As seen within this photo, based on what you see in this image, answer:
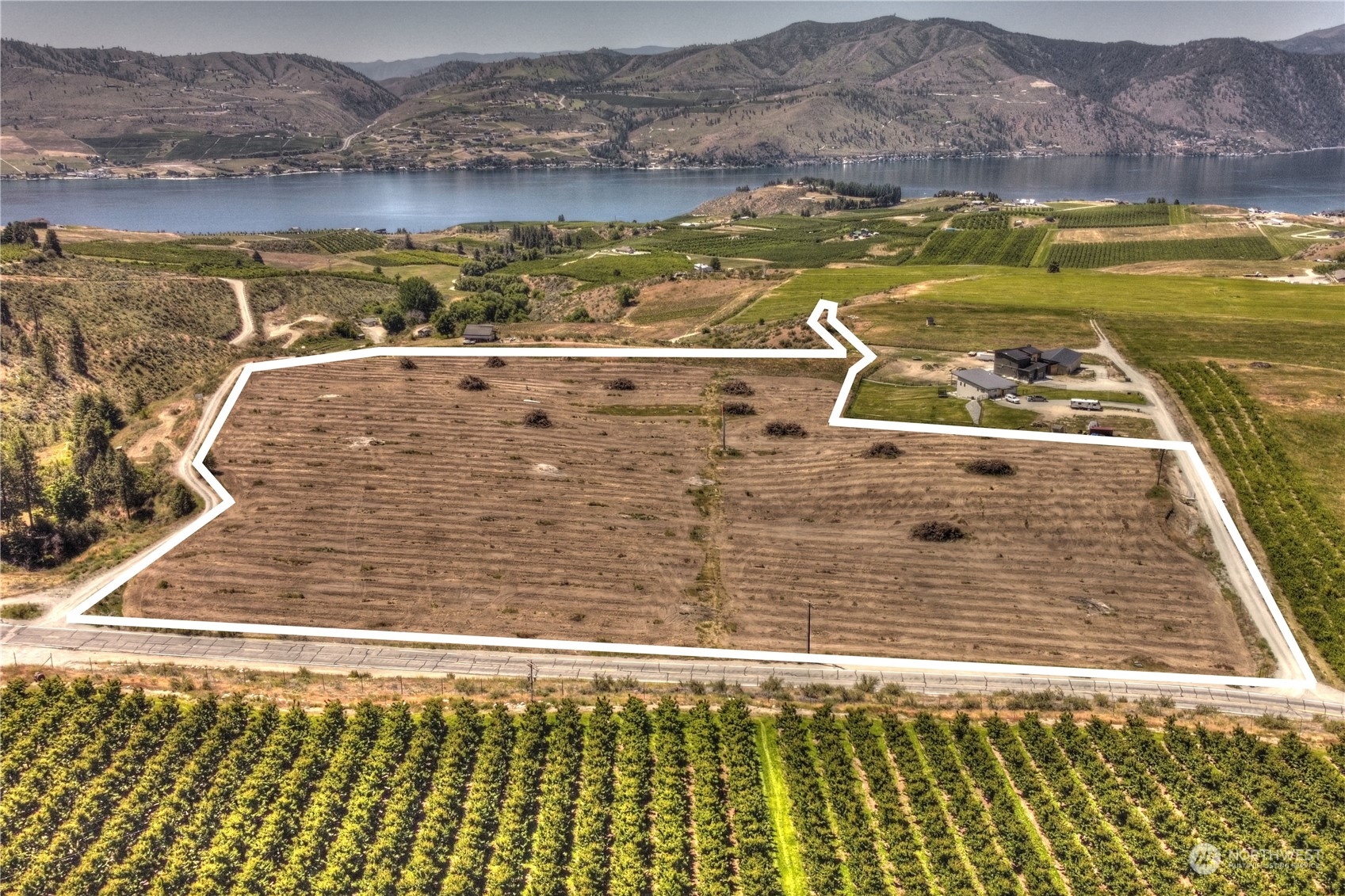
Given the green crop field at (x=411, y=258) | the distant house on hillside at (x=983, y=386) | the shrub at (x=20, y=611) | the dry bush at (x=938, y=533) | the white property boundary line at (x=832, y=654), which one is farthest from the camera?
the green crop field at (x=411, y=258)

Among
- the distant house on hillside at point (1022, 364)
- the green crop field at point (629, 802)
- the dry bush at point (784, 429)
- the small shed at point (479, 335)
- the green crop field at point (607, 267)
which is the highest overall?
the green crop field at point (607, 267)

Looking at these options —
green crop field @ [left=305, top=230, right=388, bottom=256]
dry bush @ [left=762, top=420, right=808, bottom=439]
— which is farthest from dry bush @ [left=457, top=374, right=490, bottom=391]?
green crop field @ [left=305, top=230, right=388, bottom=256]

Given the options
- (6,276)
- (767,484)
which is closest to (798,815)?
(767,484)

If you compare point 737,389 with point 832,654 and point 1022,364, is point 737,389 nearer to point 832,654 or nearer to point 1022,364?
point 1022,364

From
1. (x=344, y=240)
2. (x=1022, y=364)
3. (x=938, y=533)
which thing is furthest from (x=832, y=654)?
(x=344, y=240)

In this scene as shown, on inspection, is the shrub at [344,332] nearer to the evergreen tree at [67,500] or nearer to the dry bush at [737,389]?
the evergreen tree at [67,500]

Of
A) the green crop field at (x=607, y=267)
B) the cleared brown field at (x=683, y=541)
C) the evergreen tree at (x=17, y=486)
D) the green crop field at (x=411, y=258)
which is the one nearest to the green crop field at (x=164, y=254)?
the green crop field at (x=411, y=258)

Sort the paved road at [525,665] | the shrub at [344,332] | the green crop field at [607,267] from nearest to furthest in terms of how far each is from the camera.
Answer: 1. the paved road at [525,665]
2. the shrub at [344,332]
3. the green crop field at [607,267]
